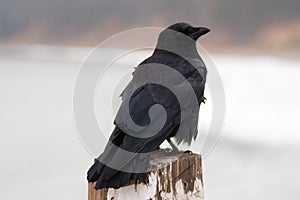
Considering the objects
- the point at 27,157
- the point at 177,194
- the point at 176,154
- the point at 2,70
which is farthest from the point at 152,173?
the point at 2,70

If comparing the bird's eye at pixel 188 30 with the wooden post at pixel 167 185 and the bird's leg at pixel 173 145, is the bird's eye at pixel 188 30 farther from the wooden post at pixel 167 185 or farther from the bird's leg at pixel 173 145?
the wooden post at pixel 167 185

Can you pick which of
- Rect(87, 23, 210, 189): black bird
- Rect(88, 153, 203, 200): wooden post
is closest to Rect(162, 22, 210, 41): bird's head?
Rect(87, 23, 210, 189): black bird

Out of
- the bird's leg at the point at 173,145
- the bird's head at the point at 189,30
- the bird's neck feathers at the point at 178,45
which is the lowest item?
the bird's leg at the point at 173,145

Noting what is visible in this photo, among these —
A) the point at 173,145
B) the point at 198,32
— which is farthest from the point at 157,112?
the point at 198,32

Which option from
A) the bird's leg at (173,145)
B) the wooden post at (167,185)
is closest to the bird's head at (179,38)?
the bird's leg at (173,145)

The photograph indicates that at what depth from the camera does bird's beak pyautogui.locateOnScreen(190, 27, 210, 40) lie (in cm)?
268

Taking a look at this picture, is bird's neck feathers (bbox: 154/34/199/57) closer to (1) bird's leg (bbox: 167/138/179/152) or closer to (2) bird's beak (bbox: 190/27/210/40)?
(2) bird's beak (bbox: 190/27/210/40)

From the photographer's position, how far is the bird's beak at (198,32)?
2682 millimetres

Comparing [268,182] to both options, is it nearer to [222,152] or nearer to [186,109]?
[222,152]

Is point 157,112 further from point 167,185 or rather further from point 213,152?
point 213,152

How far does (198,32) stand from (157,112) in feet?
1.61

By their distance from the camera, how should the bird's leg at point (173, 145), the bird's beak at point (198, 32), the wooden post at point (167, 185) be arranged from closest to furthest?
the wooden post at point (167, 185), the bird's leg at point (173, 145), the bird's beak at point (198, 32)

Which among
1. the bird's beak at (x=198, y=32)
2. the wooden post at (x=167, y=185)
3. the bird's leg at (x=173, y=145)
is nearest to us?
the wooden post at (x=167, y=185)

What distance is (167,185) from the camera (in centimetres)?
201
